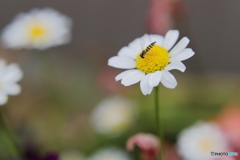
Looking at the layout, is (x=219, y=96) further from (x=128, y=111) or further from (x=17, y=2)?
(x=17, y=2)

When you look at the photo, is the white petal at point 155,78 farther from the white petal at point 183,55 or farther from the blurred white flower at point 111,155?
the blurred white flower at point 111,155

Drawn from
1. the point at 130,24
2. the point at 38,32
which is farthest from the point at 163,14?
the point at 130,24

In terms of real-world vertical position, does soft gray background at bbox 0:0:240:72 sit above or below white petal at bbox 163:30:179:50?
above

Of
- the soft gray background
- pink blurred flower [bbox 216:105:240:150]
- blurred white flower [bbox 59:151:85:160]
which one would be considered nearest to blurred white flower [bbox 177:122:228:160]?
pink blurred flower [bbox 216:105:240:150]

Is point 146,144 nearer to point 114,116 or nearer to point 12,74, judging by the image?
point 12,74

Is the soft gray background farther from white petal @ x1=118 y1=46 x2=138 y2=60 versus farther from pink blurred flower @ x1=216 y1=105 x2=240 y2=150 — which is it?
white petal @ x1=118 y1=46 x2=138 y2=60

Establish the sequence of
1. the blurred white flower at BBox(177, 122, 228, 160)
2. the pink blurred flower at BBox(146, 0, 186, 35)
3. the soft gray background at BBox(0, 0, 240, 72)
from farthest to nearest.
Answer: the soft gray background at BBox(0, 0, 240, 72), the pink blurred flower at BBox(146, 0, 186, 35), the blurred white flower at BBox(177, 122, 228, 160)

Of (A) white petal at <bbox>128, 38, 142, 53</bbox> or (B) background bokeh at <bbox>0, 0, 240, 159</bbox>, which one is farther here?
(B) background bokeh at <bbox>0, 0, 240, 159</bbox>

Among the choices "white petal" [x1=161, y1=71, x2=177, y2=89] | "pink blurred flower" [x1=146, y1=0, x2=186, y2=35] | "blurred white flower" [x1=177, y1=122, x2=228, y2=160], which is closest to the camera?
"white petal" [x1=161, y1=71, x2=177, y2=89]
